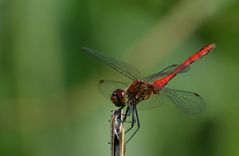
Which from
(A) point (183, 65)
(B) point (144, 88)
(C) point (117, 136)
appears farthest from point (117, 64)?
(C) point (117, 136)

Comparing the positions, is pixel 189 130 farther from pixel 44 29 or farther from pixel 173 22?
pixel 44 29

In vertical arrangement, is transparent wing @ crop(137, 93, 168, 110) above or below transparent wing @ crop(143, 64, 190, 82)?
below

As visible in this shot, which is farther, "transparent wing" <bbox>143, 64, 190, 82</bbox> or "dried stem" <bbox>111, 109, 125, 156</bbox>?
"transparent wing" <bbox>143, 64, 190, 82</bbox>

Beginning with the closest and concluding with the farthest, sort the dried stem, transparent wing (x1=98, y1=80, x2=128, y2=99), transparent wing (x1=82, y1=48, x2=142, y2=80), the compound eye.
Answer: the dried stem < the compound eye < transparent wing (x1=98, y1=80, x2=128, y2=99) < transparent wing (x1=82, y1=48, x2=142, y2=80)

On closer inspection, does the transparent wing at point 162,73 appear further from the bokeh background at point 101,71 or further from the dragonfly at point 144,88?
the bokeh background at point 101,71

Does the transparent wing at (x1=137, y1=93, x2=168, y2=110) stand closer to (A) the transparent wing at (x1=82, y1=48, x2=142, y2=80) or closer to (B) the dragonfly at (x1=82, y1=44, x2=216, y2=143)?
(B) the dragonfly at (x1=82, y1=44, x2=216, y2=143)

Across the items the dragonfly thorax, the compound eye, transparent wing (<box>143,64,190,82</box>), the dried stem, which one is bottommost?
the dried stem

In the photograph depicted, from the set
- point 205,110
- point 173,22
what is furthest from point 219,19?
point 205,110

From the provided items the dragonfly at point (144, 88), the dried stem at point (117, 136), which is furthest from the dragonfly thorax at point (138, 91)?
the dried stem at point (117, 136)

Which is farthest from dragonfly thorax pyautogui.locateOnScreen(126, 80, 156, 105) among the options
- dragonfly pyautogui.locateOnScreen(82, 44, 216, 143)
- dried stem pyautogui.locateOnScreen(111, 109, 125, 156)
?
dried stem pyautogui.locateOnScreen(111, 109, 125, 156)
